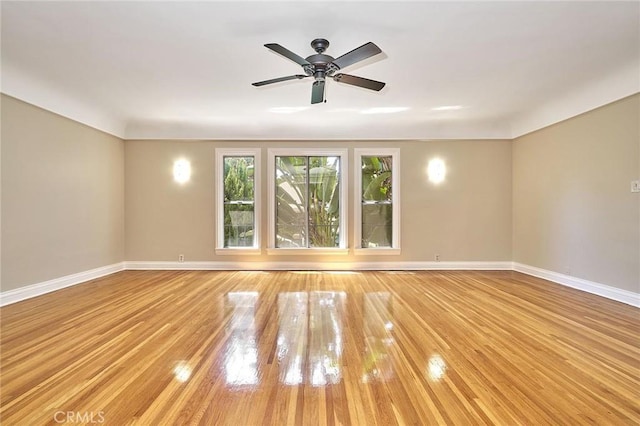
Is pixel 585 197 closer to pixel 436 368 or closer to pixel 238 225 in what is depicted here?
pixel 436 368

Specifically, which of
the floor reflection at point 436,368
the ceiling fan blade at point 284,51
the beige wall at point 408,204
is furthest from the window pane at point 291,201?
the floor reflection at point 436,368

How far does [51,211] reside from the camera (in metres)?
4.10

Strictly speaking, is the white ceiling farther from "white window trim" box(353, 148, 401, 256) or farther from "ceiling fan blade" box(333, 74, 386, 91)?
"white window trim" box(353, 148, 401, 256)

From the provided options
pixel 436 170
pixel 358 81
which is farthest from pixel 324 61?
pixel 436 170

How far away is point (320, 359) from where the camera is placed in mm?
2215

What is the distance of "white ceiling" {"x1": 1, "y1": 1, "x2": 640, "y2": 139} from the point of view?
250 centimetres

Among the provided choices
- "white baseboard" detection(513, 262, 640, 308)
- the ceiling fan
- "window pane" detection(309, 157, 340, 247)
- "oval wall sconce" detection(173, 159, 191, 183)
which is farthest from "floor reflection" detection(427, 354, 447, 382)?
"oval wall sconce" detection(173, 159, 191, 183)

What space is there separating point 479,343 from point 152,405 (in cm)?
Result: 250

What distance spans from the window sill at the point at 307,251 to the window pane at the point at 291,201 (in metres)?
0.18

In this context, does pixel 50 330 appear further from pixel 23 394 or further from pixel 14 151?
pixel 14 151

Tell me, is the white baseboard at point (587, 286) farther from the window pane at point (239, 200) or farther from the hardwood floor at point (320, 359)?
the window pane at point (239, 200)

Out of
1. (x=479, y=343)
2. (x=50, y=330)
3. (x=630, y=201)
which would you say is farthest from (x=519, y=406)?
(x=50, y=330)

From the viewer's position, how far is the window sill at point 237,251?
5762mm

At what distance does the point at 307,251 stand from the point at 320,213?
2.73ft
